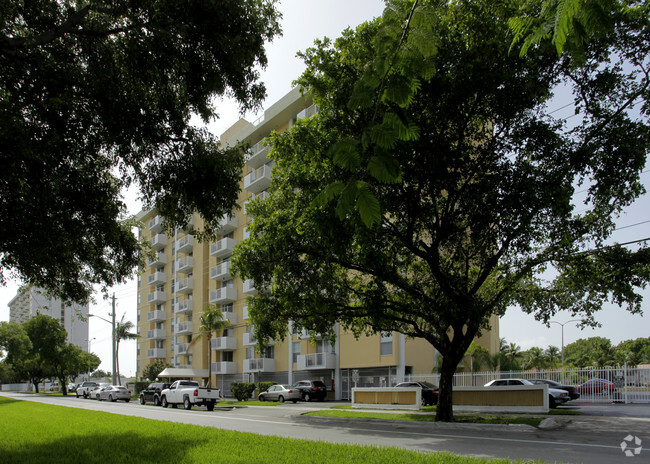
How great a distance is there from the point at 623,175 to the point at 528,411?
9.66 metres

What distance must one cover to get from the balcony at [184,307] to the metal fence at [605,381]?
38.2 meters

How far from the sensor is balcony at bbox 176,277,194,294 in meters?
60.2

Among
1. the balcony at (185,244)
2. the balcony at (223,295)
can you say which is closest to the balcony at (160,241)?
the balcony at (185,244)

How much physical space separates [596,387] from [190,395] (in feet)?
73.4

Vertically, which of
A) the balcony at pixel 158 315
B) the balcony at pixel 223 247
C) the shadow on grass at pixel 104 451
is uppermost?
the balcony at pixel 223 247

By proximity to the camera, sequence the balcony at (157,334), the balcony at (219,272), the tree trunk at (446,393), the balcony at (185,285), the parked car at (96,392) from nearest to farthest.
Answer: the tree trunk at (446,393) → the parked car at (96,392) → the balcony at (219,272) → the balcony at (185,285) → the balcony at (157,334)

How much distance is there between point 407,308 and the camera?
19.6 meters

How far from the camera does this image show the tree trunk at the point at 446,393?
18.6 m

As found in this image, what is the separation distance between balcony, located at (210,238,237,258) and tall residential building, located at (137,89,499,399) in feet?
0.35

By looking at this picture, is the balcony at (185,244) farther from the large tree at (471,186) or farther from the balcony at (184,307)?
the large tree at (471,186)

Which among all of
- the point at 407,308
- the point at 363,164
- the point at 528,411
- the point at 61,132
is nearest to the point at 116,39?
the point at 61,132

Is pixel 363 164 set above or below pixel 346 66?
below

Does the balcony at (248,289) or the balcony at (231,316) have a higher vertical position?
the balcony at (248,289)

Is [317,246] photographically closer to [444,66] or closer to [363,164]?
[444,66]
